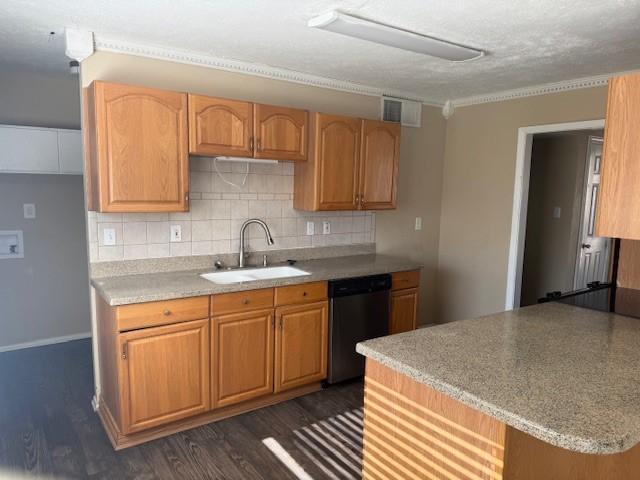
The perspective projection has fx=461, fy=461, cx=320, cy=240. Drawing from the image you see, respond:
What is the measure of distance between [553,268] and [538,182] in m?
0.97

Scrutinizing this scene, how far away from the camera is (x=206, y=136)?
9.41 ft

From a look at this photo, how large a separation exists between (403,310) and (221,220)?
1.61m

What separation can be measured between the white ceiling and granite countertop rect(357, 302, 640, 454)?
4.82 feet

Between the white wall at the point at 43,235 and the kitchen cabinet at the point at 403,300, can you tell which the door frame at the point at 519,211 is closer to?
the kitchen cabinet at the point at 403,300

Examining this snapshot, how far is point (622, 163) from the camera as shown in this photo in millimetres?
1732

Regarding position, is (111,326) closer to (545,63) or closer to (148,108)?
(148,108)

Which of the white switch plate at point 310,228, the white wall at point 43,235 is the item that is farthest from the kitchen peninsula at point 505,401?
the white wall at point 43,235

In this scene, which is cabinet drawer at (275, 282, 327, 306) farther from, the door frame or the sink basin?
the door frame

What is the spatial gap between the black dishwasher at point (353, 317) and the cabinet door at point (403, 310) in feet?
0.42

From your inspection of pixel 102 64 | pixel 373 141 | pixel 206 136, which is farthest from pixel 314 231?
pixel 102 64

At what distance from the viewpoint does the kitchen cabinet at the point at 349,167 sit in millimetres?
3387

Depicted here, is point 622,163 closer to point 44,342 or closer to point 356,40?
point 356,40

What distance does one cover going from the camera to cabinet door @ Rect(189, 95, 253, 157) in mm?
2824

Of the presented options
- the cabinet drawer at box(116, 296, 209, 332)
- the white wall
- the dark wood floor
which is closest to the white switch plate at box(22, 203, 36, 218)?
the white wall
